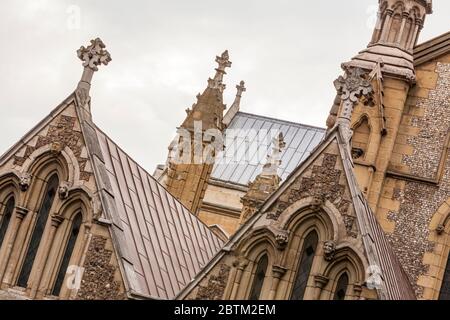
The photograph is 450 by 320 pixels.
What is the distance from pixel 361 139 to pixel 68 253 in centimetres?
731

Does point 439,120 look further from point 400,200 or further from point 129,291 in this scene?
point 129,291

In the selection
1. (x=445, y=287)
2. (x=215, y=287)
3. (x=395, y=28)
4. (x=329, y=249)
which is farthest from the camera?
(x=395, y=28)

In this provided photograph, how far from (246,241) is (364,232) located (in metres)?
1.86

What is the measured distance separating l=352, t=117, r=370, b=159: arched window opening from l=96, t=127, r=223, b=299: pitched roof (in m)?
3.68

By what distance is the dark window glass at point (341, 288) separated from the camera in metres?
22.6

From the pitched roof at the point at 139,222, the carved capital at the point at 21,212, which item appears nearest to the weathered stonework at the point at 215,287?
the pitched roof at the point at 139,222

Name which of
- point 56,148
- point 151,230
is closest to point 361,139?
point 151,230

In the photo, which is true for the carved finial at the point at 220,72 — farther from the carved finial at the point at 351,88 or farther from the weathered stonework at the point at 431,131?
the carved finial at the point at 351,88

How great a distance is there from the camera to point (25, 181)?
80.3 ft

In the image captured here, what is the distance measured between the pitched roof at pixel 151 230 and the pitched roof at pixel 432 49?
561 centimetres

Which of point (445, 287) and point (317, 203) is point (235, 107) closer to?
point (445, 287)

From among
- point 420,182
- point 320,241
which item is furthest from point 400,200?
point 320,241

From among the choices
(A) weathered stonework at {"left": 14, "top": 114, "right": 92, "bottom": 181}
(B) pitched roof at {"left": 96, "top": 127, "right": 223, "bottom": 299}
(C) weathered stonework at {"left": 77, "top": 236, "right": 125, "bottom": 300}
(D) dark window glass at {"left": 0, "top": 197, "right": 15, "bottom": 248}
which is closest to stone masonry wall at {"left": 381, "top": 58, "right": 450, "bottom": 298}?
(B) pitched roof at {"left": 96, "top": 127, "right": 223, "bottom": 299}
